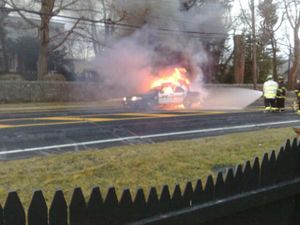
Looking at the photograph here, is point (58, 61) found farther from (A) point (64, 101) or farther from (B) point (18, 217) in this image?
(B) point (18, 217)

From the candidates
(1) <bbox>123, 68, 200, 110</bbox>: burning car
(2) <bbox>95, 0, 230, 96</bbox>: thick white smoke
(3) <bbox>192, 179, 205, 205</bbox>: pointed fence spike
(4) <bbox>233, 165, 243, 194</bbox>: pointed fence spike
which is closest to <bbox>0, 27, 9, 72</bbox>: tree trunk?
(2) <bbox>95, 0, 230, 96</bbox>: thick white smoke

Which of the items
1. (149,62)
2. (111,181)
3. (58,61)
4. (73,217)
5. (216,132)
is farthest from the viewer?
(58,61)

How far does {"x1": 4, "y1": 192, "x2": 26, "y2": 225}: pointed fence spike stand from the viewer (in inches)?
81.5

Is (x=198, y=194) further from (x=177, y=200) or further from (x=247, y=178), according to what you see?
(x=247, y=178)

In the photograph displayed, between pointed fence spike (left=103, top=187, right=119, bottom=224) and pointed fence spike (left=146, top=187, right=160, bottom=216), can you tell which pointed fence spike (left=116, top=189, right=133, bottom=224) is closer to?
pointed fence spike (left=103, top=187, right=119, bottom=224)

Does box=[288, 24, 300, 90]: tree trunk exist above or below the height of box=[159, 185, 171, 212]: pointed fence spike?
above

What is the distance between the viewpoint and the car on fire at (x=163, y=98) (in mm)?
18922

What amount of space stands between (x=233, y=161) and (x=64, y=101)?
66.5ft

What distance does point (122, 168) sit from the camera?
18.4 ft

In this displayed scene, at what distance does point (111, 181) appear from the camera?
505cm

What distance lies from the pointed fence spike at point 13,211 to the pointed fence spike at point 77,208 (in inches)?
10.7

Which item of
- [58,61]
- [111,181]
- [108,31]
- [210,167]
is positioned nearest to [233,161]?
[210,167]

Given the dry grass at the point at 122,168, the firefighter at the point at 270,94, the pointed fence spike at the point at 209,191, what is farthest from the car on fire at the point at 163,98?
the pointed fence spike at the point at 209,191

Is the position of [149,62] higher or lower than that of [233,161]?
higher
